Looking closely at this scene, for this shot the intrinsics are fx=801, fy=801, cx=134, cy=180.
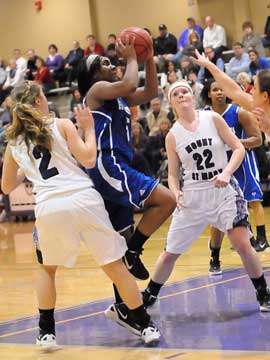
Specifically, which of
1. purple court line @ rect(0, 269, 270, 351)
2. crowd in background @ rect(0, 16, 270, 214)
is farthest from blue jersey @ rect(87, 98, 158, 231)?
crowd in background @ rect(0, 16, 270, 214)

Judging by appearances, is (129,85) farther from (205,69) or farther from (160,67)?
(160,67)

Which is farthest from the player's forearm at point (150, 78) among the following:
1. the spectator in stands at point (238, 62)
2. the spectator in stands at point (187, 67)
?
the spectator in stands at point (187, 67)

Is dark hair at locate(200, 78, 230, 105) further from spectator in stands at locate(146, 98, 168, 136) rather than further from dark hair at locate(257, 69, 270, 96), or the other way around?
spectator in stands at locate(146, 98, 168, 136)

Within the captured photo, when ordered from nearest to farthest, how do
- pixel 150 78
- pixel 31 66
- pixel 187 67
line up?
pixel 150 78, pixel 187 67, pixel 31 66

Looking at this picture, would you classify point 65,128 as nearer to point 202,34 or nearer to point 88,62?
point 88,62

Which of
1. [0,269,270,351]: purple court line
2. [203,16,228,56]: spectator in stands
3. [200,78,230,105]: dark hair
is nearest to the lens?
[0,269,270,351]: purple court line

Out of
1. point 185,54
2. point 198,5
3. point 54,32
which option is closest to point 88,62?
point 185,54

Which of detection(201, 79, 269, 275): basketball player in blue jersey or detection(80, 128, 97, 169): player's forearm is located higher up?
detection(80, 128, 97, 169): player's forearm

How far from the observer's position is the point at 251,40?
17391 mm

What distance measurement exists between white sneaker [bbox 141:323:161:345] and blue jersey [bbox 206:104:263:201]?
3263mm

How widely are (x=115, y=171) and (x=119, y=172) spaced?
1.2 inches

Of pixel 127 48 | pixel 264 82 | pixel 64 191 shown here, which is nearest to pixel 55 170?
pixel 64 191

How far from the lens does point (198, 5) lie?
20.1 m

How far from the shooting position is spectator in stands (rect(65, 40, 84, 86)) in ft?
67.6
